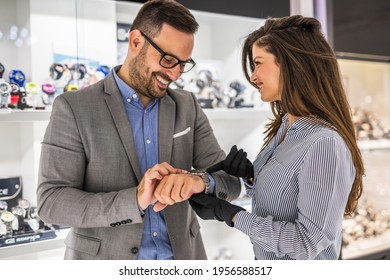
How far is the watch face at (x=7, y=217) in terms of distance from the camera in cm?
149

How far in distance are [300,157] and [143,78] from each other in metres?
0.55

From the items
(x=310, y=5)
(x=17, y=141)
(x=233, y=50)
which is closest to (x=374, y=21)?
(x=310, y=5)

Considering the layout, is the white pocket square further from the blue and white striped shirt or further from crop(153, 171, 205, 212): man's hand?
the blue and white striped shirt

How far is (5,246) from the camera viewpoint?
4.75 ft

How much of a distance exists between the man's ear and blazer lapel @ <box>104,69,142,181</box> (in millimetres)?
145

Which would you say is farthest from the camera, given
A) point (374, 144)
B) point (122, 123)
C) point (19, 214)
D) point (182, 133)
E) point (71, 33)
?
point (374, 144)

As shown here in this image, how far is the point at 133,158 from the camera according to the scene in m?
1.31

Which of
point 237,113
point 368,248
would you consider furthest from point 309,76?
point 368,248

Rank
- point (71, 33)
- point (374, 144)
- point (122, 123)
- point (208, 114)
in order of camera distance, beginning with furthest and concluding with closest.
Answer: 1. point (374, 144)
2. point (208, 114)
3. point (71, 33)
4. point (122, 123)

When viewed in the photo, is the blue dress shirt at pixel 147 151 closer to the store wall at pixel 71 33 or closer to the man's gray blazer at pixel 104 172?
the man's gray blazer at pixel 104 172

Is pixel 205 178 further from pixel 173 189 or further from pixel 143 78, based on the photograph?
pixel 143 78

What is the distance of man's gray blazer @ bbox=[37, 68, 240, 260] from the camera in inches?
47.7

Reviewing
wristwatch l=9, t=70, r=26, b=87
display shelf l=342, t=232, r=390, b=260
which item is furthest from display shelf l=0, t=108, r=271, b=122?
display shelf l=342, t=232, r=390, b=260

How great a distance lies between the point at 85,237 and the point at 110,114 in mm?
378
